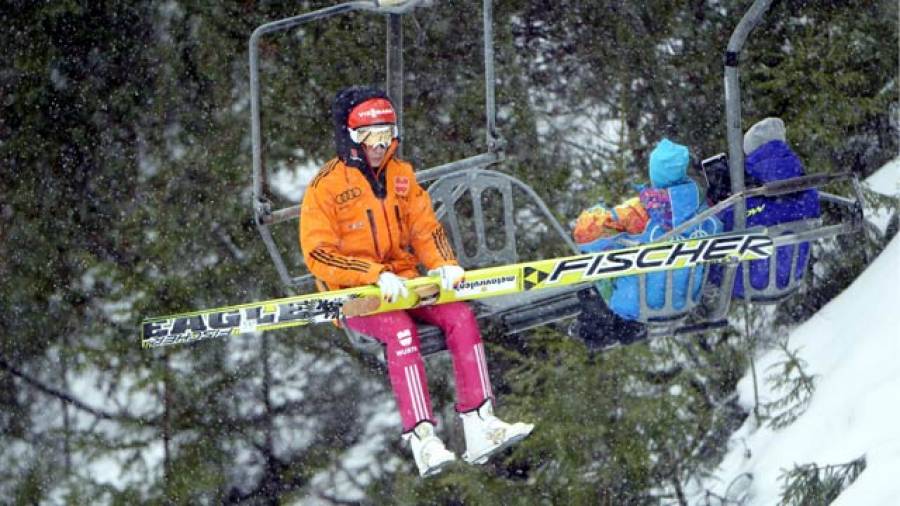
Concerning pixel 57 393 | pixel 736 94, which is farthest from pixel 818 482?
pixel 57 393

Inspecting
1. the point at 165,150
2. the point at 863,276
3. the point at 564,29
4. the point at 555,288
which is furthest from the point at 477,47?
the point at 555,288

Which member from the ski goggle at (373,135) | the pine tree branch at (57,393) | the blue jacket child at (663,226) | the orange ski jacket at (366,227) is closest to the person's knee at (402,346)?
the orange ski jacket at (366,227)

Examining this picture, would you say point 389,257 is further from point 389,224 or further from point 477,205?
point 477,205

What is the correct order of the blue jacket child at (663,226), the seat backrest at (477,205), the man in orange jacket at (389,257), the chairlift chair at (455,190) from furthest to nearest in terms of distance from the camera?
the seat backrest at (477,205) → the blue jacket child at (663,226) → the chairlift chair at (455,190) → the man in orange jacket at (389,257)

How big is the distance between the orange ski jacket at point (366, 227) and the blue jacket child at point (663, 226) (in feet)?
2.58

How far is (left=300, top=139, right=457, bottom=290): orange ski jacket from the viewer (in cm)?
655

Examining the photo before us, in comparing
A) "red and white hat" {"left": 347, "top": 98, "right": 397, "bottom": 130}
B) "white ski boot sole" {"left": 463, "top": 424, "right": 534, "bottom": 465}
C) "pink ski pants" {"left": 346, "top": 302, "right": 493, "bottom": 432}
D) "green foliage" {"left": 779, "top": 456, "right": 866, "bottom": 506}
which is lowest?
"green foliage" {"left": 779, "top": 456, "right": 866, "bottom": 506}

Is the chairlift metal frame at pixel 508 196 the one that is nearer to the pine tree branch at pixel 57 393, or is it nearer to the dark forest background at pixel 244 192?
the dark forest background at pixel 244 192

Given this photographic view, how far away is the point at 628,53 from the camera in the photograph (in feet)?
40.1

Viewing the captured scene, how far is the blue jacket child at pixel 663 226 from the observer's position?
710cm

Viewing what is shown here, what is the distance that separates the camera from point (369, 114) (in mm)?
6566

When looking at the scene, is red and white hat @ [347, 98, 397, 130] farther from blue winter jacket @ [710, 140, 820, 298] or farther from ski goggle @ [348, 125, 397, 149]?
blue winter jacket @ [710, 140, 820, 298]

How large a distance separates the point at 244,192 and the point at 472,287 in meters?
6.01

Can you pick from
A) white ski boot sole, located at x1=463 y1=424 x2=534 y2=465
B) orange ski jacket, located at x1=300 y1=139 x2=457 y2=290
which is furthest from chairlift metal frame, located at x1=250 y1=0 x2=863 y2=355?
white ski boot sole, located at x1=463 y1=424 x2=534 y2=465
